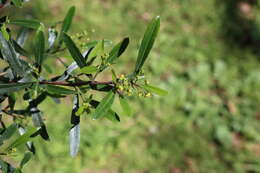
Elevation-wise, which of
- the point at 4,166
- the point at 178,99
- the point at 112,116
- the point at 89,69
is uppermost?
the point at 89,69

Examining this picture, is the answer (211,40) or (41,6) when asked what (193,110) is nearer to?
(211,40)

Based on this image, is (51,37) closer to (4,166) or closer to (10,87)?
(10,87)

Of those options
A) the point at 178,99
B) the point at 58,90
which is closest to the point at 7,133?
the point at 58,90

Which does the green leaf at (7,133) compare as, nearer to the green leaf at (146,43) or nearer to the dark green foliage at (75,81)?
the dark green foliage at (75,81)

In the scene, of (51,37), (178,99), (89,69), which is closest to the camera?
(89,69)

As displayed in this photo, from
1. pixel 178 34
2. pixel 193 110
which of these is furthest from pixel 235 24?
pixel 193 110

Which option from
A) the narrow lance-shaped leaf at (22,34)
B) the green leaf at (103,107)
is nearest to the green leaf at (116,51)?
the green leaf at (103,107)
